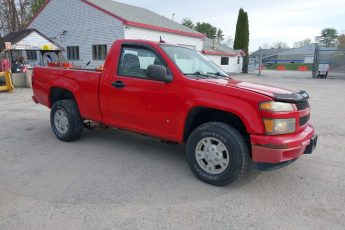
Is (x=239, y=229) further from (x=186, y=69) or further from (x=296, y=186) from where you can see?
(x=186, y=69)

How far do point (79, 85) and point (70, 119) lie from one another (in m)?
0.67

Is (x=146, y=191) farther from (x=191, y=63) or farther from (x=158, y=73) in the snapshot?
(x=191, y=63)

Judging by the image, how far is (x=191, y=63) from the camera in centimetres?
452

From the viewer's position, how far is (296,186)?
3.88 meters

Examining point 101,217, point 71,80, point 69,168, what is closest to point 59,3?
point 71,80

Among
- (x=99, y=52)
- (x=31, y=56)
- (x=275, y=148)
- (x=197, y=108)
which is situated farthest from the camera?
(x=31, y=56)

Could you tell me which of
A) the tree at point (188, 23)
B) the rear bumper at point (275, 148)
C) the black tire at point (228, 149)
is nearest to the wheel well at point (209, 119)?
the black tire at point (228, 149)

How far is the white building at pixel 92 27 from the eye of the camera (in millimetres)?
20812

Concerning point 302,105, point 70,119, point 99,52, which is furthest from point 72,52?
point 302,105

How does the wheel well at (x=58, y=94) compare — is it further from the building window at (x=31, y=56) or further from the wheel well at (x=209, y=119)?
the building window at (x=31, y=56)

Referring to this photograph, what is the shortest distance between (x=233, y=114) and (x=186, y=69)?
105cm

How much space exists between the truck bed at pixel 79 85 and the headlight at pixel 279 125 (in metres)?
2.83

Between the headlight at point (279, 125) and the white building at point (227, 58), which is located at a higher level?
the white building at point (227, 58)

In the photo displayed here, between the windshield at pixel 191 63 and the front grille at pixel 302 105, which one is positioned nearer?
the front grille at pixel 302 105
